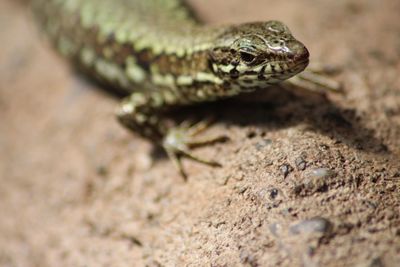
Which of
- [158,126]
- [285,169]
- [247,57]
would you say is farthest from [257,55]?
[158,126]

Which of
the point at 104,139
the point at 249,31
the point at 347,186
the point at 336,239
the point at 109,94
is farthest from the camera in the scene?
the point at 109,94

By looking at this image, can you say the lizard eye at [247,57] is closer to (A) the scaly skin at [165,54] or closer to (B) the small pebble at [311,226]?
(A) the scaly skin at [165,54]

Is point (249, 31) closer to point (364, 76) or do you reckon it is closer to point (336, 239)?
point (364, 76)

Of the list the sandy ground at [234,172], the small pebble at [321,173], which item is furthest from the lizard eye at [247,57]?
the small pebble at [321,173]

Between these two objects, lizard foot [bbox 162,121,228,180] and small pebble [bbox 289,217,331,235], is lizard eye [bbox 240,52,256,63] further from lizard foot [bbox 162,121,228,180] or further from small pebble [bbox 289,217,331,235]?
small pebble [bbox 289,217,331,235]

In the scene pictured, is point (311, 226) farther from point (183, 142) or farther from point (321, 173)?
point (183, 142)

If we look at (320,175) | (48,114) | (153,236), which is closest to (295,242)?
(320,175)
